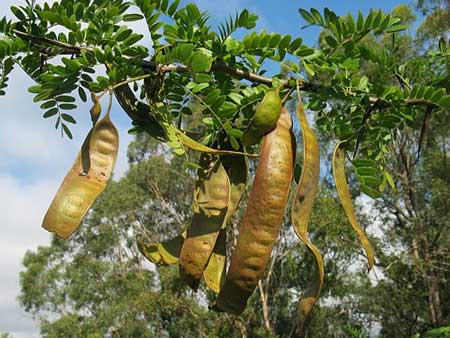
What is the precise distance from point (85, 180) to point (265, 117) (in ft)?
1.03

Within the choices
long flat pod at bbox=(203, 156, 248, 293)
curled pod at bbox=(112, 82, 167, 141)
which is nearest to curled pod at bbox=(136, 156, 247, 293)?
long flat pod at bbox=(203, 156, 248, 293)

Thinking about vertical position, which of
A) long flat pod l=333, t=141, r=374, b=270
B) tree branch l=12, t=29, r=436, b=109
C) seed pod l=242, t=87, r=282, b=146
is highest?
tree branch l=12, t=29, r=436, b=109

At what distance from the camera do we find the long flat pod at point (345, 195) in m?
0.90

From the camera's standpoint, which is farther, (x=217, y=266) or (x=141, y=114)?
(x=141, y=114)

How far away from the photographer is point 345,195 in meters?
0.98

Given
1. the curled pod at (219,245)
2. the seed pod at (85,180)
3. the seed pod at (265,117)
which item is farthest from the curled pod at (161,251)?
the seed pod at (265,117)

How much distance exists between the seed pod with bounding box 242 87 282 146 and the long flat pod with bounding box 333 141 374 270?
16cm

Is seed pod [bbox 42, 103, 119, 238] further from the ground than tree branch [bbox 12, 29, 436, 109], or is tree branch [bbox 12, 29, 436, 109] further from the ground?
tree branch [bbox 12, 29, 436, 109]

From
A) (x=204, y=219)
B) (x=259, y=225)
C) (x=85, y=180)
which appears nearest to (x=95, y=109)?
(x=85, y=180)

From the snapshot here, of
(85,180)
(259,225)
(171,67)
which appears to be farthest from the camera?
(171,67)

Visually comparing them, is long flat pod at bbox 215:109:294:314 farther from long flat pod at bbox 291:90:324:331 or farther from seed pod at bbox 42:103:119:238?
seed pod at bbox 42:103:119:238

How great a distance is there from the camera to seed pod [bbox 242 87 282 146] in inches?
35.5

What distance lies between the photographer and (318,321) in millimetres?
18547

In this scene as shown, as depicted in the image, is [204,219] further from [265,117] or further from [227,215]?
[265,117]
